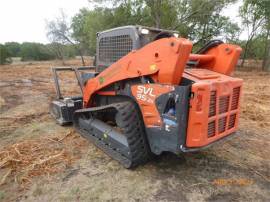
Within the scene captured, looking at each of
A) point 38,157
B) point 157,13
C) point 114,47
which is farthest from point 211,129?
point 157,13

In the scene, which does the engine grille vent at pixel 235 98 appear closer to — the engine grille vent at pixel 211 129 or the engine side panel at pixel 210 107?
the engine side panel at pixel 210 107

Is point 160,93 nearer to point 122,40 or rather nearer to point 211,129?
point 211,129

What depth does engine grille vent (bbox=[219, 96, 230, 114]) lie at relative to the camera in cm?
302

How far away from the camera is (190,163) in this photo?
355 centimetres

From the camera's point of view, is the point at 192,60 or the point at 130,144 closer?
the point at 130,144

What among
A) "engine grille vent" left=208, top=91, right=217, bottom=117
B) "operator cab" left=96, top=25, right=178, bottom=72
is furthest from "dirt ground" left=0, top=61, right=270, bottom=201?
Answer: "operator cab" left=96, top=25, right=178, bottom=72

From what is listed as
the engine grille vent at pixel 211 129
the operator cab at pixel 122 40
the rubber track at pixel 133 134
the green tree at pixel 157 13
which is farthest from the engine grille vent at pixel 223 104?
the green tree at pixel 157 13

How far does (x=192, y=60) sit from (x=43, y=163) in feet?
8.40

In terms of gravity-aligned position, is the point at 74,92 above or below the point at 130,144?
below

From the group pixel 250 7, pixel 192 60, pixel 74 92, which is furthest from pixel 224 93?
pixel 250 7

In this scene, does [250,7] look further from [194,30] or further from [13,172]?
[13,172]

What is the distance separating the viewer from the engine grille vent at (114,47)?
362cm

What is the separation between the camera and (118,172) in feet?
10.8

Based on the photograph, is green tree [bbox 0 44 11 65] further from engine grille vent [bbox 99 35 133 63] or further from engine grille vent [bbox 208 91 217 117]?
engine grille vent [bbox 208 91 217 117]
